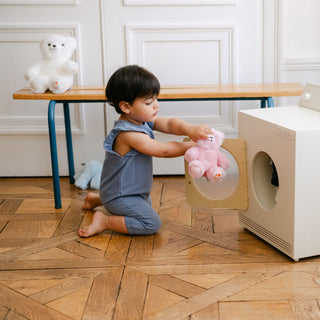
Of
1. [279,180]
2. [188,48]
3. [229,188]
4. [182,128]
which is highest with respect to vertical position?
[188,48]

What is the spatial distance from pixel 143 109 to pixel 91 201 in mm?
536

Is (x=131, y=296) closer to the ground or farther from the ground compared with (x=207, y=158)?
closer to the ground

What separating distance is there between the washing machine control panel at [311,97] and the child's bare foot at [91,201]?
870mm

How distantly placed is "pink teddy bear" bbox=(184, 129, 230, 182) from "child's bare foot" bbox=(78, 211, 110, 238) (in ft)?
1.32

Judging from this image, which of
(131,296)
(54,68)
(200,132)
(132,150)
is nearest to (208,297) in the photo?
(131,296)

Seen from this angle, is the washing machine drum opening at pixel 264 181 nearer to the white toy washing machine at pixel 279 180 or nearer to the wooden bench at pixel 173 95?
the white toy washing machine at pixel 279 180

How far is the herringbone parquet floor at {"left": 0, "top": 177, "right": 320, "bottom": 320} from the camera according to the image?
1.40 metres

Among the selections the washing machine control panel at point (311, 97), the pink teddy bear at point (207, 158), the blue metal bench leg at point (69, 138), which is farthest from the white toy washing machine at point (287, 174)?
the blue metal bench leg at point (69, 138)

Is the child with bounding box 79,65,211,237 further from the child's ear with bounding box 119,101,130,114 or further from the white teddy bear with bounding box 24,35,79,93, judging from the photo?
the white teddy bear with bounding box 24,35,79,93

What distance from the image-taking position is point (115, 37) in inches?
101

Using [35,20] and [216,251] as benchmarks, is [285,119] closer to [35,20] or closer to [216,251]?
[216,251]

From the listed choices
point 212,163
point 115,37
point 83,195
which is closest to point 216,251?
point 212,163

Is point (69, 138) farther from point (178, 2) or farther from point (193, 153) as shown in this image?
point (193, 153)

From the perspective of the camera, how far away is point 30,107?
2.63 m
